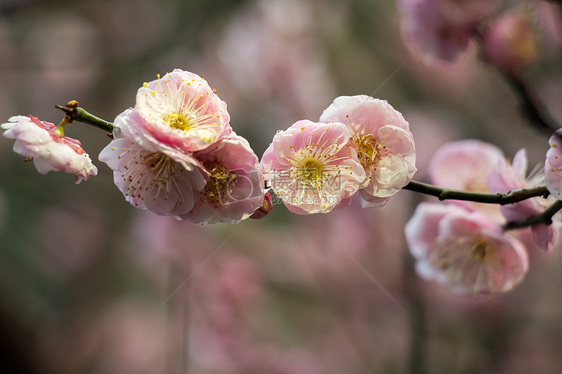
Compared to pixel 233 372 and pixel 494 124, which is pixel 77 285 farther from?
pixel 494 124

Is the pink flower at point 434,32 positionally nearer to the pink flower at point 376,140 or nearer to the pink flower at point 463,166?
the pink flower at point 463,166

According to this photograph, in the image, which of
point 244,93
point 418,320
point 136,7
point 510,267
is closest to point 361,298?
point 418,320

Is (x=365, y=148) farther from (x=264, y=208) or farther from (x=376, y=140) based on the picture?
(x=264, y=208)

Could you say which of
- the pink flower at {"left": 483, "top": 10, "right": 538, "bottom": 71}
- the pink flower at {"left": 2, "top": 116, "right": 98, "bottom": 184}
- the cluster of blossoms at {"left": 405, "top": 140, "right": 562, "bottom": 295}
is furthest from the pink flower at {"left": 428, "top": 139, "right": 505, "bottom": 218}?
the pink flower at {"left": 2, "top": 116, "right": 98, "bottom": 184}

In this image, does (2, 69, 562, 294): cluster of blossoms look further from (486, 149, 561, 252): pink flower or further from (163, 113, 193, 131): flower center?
(486, 149, 561, 252): pink flower

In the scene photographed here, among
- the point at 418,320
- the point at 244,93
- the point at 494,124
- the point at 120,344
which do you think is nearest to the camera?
the point at 418,320

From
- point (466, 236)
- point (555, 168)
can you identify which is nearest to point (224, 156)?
point (555, 168)
